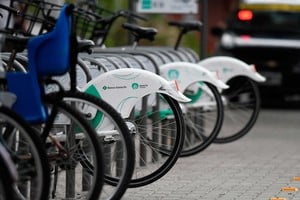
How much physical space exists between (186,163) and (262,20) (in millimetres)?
7570

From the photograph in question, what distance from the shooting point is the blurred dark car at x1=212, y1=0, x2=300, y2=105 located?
55.0 ft

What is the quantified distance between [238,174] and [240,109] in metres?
2.29

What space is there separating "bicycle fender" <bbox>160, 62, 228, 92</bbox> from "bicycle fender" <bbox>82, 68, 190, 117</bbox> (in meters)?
1.98

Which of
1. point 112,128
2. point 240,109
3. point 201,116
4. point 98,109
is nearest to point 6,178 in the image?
point 98,109

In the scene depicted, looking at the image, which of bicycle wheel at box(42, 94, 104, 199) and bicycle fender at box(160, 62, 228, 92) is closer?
bicycle wheel at box(42, 94, 104, 199)

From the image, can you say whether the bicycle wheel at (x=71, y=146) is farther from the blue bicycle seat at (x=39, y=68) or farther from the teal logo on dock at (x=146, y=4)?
the teal logo on dock at (x=146, y=4)

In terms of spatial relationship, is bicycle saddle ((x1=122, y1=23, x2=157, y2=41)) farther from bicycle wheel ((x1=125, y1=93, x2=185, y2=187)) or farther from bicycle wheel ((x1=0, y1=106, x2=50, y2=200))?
bicycle wheel ((x1=0, y1=106, x2=50, y2=200))

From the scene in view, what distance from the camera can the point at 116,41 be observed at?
67.2 ft

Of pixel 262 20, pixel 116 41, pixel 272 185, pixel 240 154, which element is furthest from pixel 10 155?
pixel 116 41

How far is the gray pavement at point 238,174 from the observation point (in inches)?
314

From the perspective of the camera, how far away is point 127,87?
7.89m

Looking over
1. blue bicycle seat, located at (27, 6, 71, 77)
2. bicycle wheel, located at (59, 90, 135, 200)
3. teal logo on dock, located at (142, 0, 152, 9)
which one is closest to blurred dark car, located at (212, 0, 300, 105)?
teal logo on dock, located at (142, 0, 152, 9)

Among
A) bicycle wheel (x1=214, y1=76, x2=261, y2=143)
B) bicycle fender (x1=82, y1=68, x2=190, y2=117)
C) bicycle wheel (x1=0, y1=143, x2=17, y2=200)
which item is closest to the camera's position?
bicycle wheel (x1=0, y1=143, x2=17, y2=200)

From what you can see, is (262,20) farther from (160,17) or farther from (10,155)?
(10,155)
